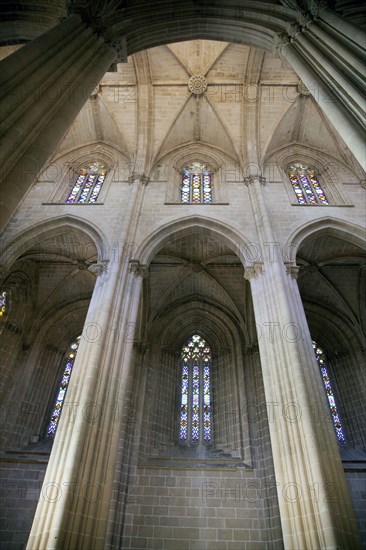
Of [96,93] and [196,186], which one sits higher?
[96,93]

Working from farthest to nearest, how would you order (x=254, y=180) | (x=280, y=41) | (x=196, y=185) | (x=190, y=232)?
(x=196, y=185) → (x=254, y=180) → (x=190, y=232) → (x=280, y=41)

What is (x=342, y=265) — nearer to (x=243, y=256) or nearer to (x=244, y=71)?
(x=243, y=256)

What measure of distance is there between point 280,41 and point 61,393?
445 inches

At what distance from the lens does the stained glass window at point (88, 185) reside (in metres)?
12.1

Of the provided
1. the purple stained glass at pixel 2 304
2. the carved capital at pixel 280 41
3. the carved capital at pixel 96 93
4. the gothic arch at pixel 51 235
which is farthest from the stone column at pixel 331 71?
the purple stained glass at pixel 2 304

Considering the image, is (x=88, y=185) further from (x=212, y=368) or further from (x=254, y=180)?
(x=212, y=368)

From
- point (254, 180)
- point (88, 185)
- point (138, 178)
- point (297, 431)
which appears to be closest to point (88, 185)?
point (88, 185)

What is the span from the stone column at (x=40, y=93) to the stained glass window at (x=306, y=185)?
24.8ft

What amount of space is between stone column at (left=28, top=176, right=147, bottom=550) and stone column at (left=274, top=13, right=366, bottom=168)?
5527 millimetres

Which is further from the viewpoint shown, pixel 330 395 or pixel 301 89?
pixel 301 89

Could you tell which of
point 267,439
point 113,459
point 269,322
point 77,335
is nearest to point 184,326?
point 77,335

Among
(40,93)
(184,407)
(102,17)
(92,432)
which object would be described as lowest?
(92,432)

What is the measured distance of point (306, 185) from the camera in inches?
509

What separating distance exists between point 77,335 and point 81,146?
7217 mm
